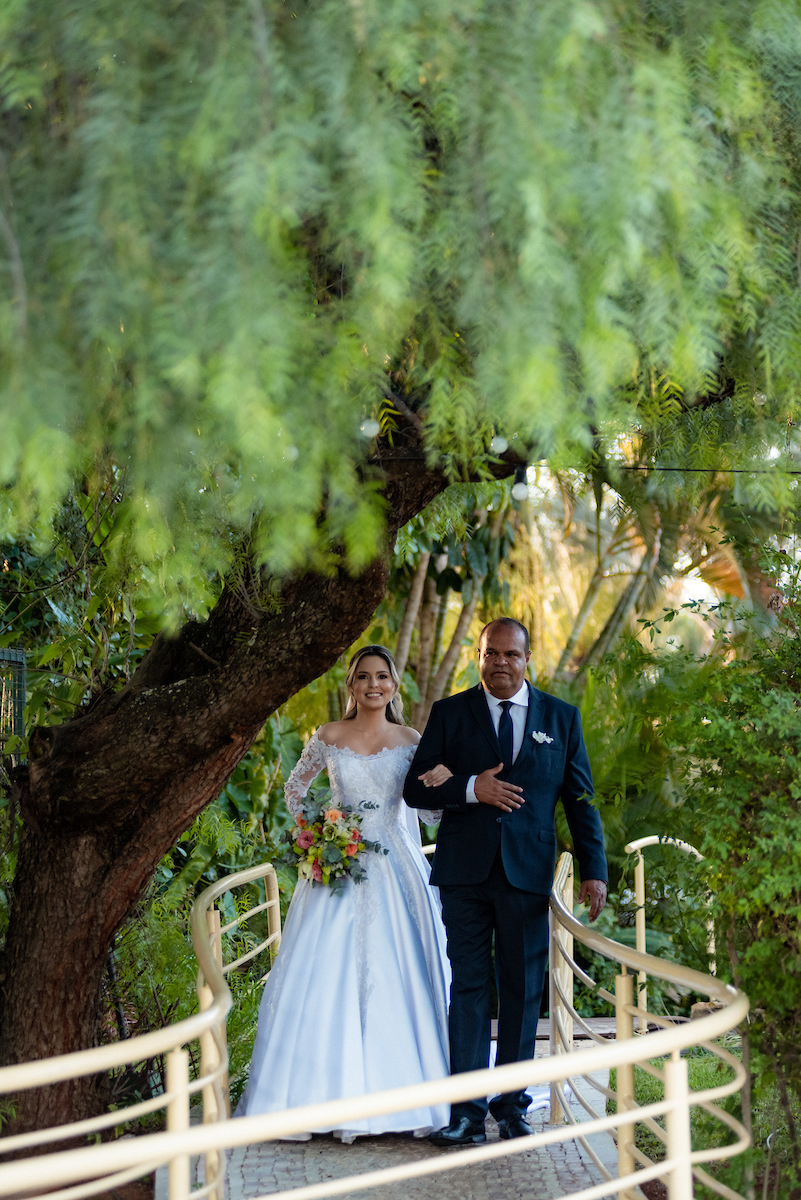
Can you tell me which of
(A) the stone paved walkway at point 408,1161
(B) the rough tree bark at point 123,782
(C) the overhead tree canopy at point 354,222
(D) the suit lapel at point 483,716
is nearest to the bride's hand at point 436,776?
(D) the suit lapel at point 483,716

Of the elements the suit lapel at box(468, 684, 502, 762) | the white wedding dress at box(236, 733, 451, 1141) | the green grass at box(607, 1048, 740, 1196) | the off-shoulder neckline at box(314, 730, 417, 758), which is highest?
the suit lapel at box(468, 684, 502, 762)

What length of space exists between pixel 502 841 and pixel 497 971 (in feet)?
1.60

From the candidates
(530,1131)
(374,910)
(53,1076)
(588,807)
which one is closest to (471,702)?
(588,807)

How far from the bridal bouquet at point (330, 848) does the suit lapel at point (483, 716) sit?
0.71 meters

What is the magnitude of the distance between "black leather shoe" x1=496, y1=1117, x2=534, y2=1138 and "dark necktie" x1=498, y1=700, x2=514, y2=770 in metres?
1.29

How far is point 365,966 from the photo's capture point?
455 centimetres

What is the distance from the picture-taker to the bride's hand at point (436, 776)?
445cm

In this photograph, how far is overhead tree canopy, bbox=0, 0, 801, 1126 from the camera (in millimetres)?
1798

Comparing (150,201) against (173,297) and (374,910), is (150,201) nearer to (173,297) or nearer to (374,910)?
(173,297)

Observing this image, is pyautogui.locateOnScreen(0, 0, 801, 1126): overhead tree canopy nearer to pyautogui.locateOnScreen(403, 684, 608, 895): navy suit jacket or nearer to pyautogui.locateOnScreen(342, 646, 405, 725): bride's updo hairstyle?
pyautogui.locateOnScreen(403, 684, 608, 895): navy suit jacket

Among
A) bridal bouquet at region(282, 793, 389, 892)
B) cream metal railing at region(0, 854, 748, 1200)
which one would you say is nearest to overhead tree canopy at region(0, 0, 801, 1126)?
cream metal railing at region(0, 854, 748, 1200)

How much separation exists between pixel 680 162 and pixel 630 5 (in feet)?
1.51

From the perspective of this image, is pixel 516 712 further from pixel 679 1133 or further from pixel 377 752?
pixel 679 1133

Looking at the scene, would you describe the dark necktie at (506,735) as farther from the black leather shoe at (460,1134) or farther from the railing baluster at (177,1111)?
the railing baluster at (177,1111)
